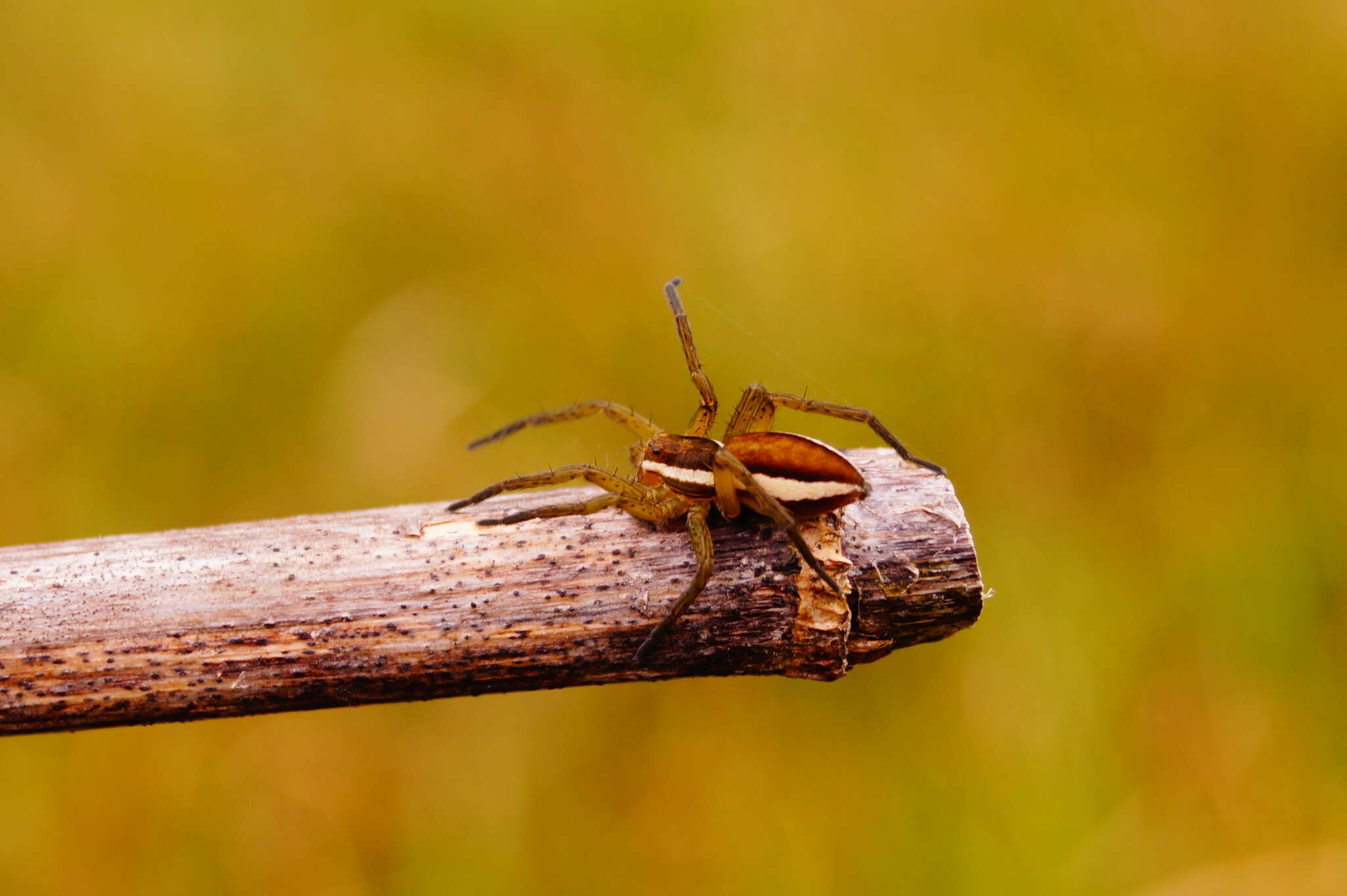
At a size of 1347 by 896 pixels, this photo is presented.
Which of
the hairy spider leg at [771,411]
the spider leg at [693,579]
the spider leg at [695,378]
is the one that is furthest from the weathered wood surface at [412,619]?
the spider leg at [695,378]

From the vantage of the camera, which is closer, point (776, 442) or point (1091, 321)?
point (776, 442)

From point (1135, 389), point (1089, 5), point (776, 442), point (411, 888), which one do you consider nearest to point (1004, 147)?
point (1089, 5)

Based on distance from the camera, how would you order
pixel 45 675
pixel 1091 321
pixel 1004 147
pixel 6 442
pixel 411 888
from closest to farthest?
pixel 45 675 < pixel 411 888 < pixel 6 442 < pixel 1091 321 < pixel 1004 147

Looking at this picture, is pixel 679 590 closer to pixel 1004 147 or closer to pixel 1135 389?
pixel 1135 389

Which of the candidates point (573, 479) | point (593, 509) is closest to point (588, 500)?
point (593, 509)

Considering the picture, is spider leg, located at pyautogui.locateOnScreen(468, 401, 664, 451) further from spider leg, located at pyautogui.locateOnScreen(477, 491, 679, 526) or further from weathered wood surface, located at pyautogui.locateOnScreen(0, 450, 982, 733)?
weathered wood surface, located at pyautogui.locateOnScreen(0, 450, 982, 733)

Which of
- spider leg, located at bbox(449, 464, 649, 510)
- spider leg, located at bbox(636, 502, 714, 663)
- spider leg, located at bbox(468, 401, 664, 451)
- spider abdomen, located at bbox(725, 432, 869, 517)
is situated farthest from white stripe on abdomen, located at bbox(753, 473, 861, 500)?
spider leg, located at bbox(468, 401, 664, 451)
